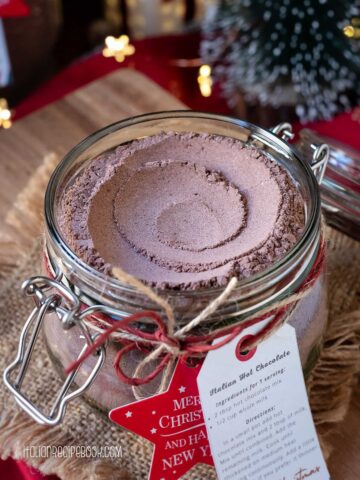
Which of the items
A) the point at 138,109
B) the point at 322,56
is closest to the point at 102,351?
the point at 138,109

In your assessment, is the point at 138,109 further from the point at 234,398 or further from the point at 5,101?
the point at 234,398

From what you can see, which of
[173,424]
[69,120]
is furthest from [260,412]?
[69,120]

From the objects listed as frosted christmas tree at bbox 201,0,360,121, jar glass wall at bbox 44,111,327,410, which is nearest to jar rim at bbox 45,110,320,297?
jar glass wall at bbox 44,111,327,410

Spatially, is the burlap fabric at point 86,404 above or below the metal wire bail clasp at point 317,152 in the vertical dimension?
below

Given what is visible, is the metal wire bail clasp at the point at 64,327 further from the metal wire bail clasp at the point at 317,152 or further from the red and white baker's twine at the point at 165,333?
the metal wire bail clasp at the point at 317,152

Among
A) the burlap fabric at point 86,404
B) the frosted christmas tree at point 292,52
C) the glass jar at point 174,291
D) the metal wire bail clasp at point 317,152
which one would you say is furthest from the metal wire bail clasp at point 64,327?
the frosted christmas tree at point 292,52

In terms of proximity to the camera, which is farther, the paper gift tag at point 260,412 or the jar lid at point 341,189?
the jar lid at point 341,189

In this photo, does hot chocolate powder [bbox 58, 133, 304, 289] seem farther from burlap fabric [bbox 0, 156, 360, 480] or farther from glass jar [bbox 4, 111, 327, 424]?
burlap fabric [bbox 0, 156, 360, 480]
